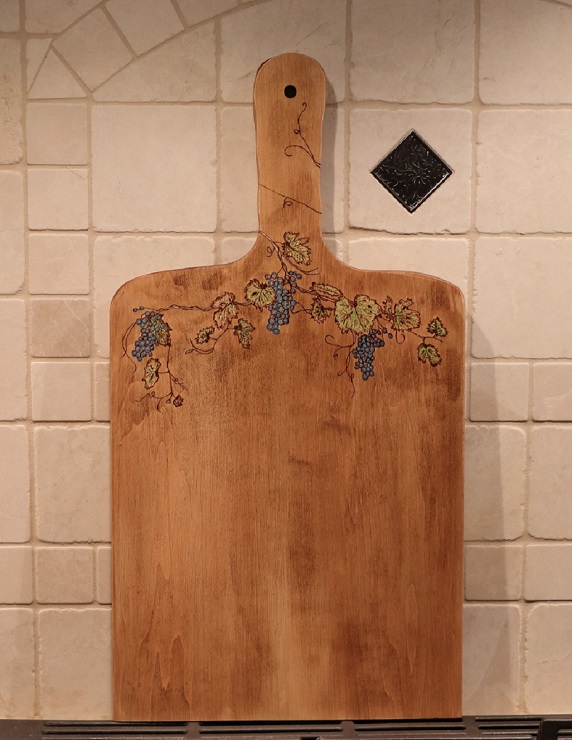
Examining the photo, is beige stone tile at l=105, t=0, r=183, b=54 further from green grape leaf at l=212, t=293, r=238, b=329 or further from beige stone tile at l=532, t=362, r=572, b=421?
beige stone tile at l=532, t=362, r=572, b=421

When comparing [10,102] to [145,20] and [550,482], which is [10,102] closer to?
[145,20]

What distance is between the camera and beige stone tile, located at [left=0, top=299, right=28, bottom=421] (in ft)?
2.94

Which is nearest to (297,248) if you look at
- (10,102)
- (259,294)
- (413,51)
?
(259,294)

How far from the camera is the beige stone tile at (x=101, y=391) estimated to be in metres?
0.90

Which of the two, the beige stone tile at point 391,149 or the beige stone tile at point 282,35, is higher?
the beige stone tile at point 282,35

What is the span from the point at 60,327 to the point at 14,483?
20 cm

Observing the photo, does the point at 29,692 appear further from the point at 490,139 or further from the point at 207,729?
the point at 490,139

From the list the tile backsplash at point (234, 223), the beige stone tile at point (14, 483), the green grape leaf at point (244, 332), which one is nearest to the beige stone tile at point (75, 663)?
the tile backsplash at point (234, 223)

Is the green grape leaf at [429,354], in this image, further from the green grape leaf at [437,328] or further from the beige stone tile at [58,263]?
the beige stone tile at [58,263]

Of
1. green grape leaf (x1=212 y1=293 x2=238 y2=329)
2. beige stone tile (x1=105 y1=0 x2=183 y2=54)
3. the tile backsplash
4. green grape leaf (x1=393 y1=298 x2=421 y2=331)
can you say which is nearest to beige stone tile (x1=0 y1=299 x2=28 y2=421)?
the tile backsplash

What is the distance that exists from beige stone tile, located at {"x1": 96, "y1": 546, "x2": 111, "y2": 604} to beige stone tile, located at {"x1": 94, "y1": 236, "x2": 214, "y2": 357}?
0.29 meters

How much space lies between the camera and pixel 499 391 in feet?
2.98

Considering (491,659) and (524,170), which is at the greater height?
(524,170)

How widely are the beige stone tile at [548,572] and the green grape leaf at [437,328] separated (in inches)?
11.3
